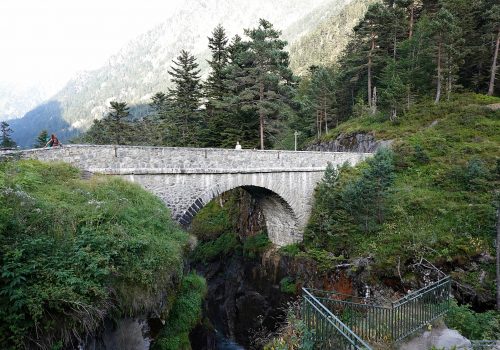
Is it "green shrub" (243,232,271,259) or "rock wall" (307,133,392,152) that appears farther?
"rock wall" (307,133,392,152)

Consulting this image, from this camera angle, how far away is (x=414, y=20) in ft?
116

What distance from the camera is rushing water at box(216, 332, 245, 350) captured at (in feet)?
51.5

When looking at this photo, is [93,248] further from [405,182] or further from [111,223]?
[405,182]

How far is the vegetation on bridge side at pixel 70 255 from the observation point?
5.73 m

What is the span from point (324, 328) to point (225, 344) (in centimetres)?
1107

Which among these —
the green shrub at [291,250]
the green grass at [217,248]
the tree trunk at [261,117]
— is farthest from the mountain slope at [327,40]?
the green shrub at [291,250]

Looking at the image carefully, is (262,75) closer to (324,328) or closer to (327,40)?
(324,328)

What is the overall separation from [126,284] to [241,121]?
18.8m

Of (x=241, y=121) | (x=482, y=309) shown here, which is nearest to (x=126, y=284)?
(x=482, y=309)

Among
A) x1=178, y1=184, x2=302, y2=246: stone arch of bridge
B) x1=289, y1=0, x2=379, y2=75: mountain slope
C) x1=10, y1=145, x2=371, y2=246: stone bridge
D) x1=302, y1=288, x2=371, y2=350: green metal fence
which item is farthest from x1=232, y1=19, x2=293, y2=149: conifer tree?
x1=289, y1=0, x2=379, y2=75: mountain slope

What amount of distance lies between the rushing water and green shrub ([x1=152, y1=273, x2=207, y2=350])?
351cm

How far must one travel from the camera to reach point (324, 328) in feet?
21.6

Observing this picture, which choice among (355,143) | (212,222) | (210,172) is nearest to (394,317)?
(210,172)

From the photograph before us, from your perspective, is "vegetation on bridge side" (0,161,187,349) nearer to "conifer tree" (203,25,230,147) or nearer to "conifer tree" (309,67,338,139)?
"conifer tree" (203,25,230,147)
